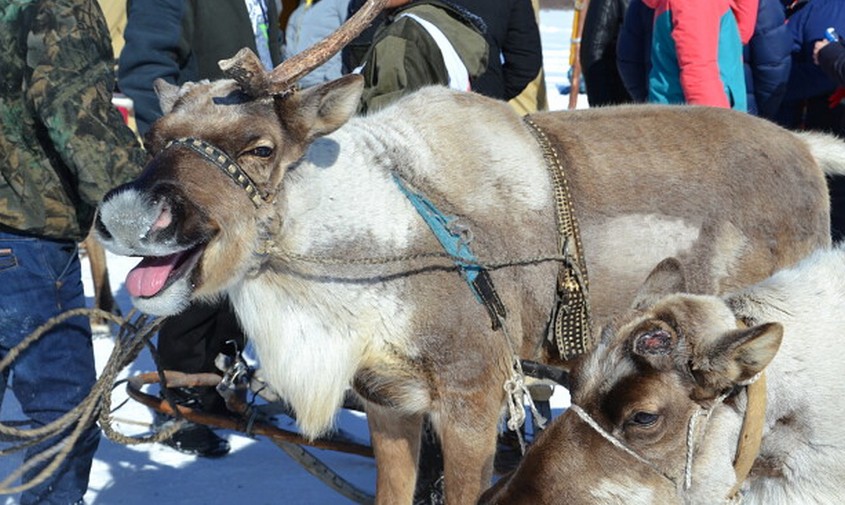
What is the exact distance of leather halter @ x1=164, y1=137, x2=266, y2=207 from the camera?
313cm

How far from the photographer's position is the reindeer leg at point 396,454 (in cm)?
377

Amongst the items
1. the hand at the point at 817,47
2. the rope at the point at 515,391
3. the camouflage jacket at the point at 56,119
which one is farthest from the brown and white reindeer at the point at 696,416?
the hand at the point at 817,47

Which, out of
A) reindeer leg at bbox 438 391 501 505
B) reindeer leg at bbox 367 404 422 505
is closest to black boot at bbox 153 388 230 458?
reindeer leg at bbox 367 404 422 505

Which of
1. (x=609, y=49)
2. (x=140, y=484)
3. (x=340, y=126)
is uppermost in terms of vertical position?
(x=340, y=126)

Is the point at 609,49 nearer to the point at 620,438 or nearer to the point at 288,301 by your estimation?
the point at 288,301

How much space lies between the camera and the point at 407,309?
132 inches

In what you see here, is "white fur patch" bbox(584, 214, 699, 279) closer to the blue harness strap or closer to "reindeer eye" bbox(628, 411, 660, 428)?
the blue harness strap

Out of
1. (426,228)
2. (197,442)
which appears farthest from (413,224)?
(197,442)

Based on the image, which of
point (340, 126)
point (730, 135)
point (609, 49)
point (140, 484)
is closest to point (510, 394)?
point (340, 126)

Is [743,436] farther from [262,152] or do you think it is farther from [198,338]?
[198,338]

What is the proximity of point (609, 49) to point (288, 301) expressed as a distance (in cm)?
462

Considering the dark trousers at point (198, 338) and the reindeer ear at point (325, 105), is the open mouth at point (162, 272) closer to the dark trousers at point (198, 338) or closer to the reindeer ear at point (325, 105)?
the reindeer ear at point (325, 105)

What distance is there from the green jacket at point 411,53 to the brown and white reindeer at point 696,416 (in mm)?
1697

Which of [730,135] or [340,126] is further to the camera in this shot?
[730,135]
